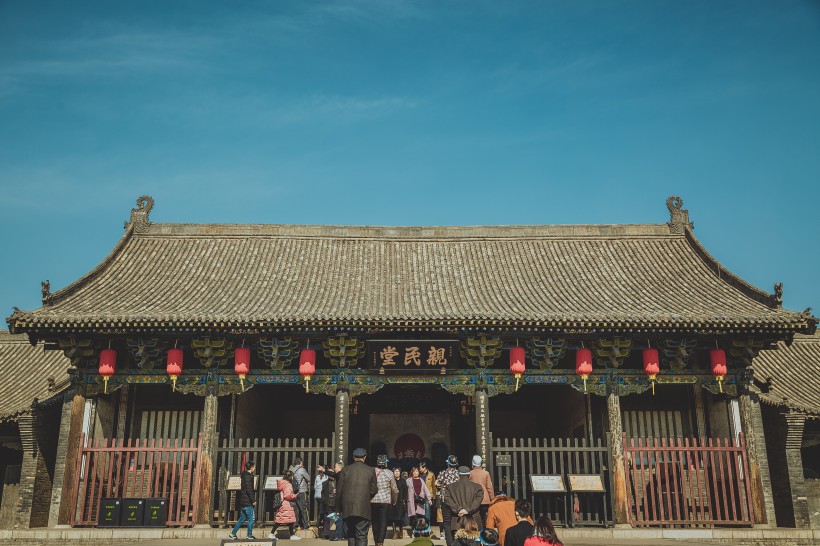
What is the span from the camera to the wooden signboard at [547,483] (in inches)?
546

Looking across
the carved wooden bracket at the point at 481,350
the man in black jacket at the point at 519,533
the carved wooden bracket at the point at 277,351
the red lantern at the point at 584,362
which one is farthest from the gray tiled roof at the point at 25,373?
the man in black jacket at the point at 519,533

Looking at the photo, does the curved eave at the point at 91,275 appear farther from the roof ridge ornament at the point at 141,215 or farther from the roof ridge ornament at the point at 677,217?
the roof ridge ornament at the point at 677,217

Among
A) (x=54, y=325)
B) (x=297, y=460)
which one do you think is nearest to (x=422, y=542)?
(x=297, y=460)

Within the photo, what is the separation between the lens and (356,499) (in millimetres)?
9492

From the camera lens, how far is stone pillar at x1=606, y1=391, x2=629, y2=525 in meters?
14.3

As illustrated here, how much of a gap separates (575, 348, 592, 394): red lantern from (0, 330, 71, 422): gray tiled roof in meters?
11.7

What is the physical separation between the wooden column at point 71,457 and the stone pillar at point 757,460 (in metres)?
13.0

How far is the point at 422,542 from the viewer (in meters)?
6.73

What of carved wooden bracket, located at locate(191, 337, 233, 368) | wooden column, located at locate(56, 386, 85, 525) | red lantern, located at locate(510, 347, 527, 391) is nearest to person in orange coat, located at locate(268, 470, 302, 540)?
carved wooden bracket, located at locate(191, 337, 233, 368)

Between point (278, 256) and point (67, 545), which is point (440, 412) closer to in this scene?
point (278, 256)

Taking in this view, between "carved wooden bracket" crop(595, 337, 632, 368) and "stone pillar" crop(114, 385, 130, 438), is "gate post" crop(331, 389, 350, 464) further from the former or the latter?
"carved wooden bracket" crop(595, 337, 632, 368)

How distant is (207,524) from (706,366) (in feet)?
34.8

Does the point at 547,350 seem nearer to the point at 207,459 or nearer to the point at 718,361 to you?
the point at 718,361

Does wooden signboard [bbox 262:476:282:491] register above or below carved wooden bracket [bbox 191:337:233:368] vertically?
below
